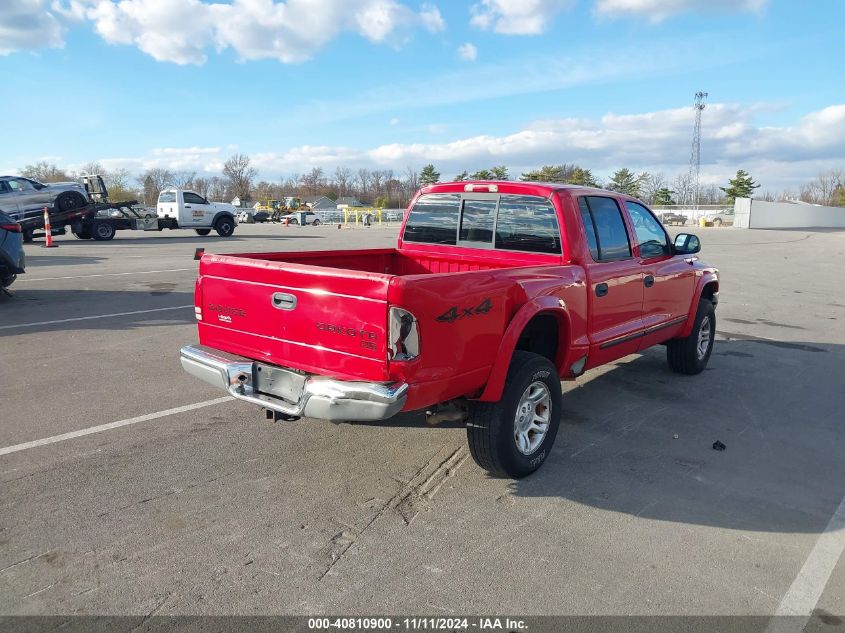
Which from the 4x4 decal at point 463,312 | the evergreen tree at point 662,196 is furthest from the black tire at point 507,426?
the evergreen tree at point 662,196

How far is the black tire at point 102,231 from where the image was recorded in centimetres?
2437

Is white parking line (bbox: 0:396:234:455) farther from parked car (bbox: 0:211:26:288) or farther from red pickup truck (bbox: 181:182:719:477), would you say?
parked car (bbox: 0:211:26:288)

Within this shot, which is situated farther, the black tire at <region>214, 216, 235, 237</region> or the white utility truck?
the black tire at <region>214, 216, 235, 237</region>

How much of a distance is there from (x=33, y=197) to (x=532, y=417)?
22963 mm

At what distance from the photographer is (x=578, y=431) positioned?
4.97 m

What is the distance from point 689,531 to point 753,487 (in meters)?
0.86

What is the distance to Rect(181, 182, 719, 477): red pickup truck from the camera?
3.37m

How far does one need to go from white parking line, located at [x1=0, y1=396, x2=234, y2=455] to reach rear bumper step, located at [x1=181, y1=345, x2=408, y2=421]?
3.55ft

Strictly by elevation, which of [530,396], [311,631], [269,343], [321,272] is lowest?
[311,631]

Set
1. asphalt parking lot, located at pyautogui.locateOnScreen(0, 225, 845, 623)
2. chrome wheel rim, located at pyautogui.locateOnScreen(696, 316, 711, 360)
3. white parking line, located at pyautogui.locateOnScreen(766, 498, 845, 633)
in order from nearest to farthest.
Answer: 1. white parking line, located at pyautogui.locateOnScreen(766, 498, 845, 633)
2. asphalt parking lot, located at pyautogui.locateOnScreen(0, 225, 845, 623)
3. chrome wheel rim, located at pyautogui.locateOnScreen(696, 316, 711, 360)

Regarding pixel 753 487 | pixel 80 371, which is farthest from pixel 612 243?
pixel 80 371

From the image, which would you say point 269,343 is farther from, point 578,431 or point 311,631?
point 578,431

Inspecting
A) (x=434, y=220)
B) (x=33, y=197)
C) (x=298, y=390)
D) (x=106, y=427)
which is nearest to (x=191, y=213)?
(x=33, y=197)

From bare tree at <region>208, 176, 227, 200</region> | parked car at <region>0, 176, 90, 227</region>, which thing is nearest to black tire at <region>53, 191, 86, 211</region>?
parked car at <region>0, 176, 90, 227</region>
